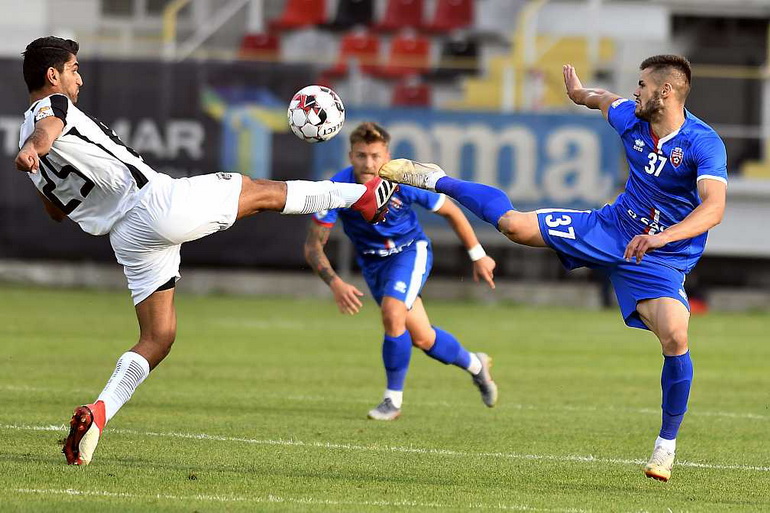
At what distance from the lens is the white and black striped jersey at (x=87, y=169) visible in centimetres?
704

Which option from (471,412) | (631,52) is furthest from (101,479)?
(631,52)

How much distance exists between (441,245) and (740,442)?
48.0 ft

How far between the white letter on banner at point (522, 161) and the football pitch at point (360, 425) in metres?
4.98

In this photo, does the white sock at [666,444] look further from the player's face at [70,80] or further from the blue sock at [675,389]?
→ the player's face at [70,80]

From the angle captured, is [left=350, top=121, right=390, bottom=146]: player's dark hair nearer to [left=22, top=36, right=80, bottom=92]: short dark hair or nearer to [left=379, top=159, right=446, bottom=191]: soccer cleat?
[left=379, top=159, right=446, bottom=191]: soccer cleat

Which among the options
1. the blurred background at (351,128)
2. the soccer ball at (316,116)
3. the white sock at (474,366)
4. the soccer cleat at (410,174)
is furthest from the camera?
the blurred background at (351,128)

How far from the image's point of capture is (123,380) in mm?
7270

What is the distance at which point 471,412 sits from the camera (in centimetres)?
1002

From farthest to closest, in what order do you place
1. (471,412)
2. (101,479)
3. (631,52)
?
→ (631,52) < (471,412) < (101,479)

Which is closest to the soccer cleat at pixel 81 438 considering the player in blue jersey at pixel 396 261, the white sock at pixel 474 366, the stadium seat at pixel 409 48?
the player in blue jersey at pixel 396 261

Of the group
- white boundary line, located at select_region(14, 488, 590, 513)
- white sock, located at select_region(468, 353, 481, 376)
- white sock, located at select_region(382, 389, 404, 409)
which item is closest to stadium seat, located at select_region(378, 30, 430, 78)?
white sock, located at select_region(468, 353, 481, 376)

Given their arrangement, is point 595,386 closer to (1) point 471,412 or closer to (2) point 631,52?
(1) point 471,412

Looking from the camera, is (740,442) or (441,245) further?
(441,245)

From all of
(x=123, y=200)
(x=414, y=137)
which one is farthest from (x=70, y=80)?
(x=414, y=137)
